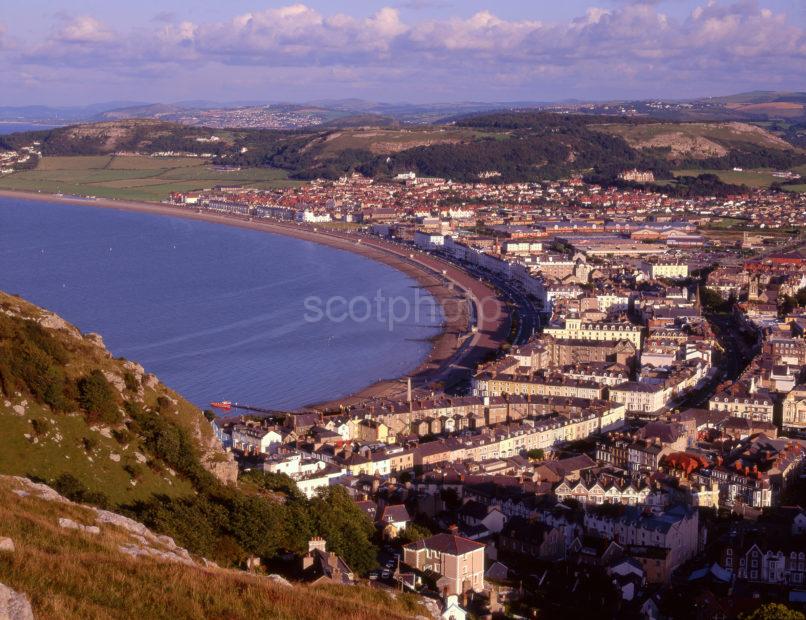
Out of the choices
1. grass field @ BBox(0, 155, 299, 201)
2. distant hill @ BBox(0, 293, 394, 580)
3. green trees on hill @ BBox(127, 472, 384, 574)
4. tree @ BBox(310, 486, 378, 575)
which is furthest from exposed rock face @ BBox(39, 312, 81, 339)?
grass field @ BBox(0, 155, 299, 201)

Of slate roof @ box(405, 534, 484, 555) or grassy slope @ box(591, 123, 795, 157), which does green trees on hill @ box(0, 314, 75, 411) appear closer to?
slate roof @ box(405, 534, 484, 555)

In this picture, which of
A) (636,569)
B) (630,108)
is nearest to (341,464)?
(636,569)

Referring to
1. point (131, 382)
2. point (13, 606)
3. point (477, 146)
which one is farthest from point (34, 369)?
point (477, 146)

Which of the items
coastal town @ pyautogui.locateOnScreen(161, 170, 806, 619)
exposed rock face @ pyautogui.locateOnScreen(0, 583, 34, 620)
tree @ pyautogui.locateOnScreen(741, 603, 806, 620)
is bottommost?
coastal town @ pyautogui.locateOnScreen(161, 170, 806, 619)

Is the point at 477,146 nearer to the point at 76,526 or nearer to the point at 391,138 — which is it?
the point at 391,138

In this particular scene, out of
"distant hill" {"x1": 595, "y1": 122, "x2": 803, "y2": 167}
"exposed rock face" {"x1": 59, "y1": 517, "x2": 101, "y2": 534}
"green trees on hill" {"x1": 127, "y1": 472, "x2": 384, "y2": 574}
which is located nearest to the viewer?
"exposed rock face" {"x1": 59, "y1": 517, "x2": 101, "y2": 534}

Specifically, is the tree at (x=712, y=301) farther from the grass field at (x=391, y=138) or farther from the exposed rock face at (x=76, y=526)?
the grass field at (x=391, y=138)

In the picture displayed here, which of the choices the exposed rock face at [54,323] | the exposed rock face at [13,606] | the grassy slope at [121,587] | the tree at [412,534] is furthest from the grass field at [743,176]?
the exposed rock face at [13,606]

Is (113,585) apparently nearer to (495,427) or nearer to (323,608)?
(323,608)
